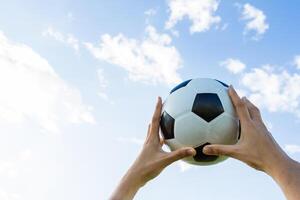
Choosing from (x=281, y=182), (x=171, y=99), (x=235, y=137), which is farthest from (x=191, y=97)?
(x=281, y=182)

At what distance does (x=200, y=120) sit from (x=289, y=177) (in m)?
1.85

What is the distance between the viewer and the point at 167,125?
6551mm

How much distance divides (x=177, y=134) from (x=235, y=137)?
0.78m

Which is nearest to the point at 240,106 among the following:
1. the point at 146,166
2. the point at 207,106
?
the point at 207,106

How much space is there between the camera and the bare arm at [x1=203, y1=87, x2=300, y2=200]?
15.8 ft

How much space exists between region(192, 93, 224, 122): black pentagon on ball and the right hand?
2.01ft

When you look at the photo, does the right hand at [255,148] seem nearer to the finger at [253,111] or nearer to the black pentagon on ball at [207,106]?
the finger at [253,111]

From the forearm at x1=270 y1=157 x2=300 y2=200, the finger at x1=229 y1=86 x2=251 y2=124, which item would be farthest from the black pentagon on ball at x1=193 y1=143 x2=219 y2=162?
the forearm at x1=270 y1=157 x2=300 y2=200

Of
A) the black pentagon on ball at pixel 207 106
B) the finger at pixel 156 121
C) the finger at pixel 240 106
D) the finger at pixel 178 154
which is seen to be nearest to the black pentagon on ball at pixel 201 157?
the black pentagon on ball at pixel 207 106

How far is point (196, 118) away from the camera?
21.2 feet

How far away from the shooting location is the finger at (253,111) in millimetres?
5770

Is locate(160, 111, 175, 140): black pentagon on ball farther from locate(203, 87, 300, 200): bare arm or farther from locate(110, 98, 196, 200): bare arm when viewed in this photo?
locate(203, 87, 300, 200): bare arm

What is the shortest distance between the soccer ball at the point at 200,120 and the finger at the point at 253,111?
1.41 ft

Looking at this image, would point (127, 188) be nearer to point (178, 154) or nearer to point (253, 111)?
point (178, 154)
